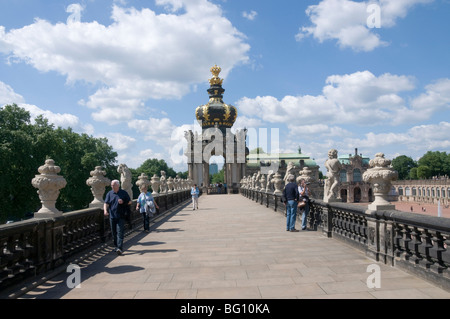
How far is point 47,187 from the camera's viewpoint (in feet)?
24.6

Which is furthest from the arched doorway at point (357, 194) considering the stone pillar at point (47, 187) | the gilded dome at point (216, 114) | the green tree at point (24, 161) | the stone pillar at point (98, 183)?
the stone pillar at point (47, 187)

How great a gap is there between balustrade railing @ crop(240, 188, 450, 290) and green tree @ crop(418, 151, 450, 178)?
114906 mm

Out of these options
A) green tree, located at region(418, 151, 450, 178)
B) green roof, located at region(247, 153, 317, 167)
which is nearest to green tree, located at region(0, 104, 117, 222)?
green roof, located at region(247, 153, 317, 167)

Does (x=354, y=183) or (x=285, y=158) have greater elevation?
(x=285, y=158)

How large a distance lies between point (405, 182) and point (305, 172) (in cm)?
10144

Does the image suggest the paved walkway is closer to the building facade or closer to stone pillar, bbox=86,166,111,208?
stone pillar, bbox=86,166,111,208

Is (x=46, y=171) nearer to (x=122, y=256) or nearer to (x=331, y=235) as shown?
(x=122, y=256)

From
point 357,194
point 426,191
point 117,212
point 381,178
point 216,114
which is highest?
point 216,114

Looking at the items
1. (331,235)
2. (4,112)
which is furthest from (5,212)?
(331,235)

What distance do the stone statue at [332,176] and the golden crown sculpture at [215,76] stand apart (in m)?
63.4

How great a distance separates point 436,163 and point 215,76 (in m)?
76.1

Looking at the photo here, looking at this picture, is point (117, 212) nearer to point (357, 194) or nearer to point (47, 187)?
point (47, 187)

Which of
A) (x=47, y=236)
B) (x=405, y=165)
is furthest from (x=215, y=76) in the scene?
(x=405, y=165)

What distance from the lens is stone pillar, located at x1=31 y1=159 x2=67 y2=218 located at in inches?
292
